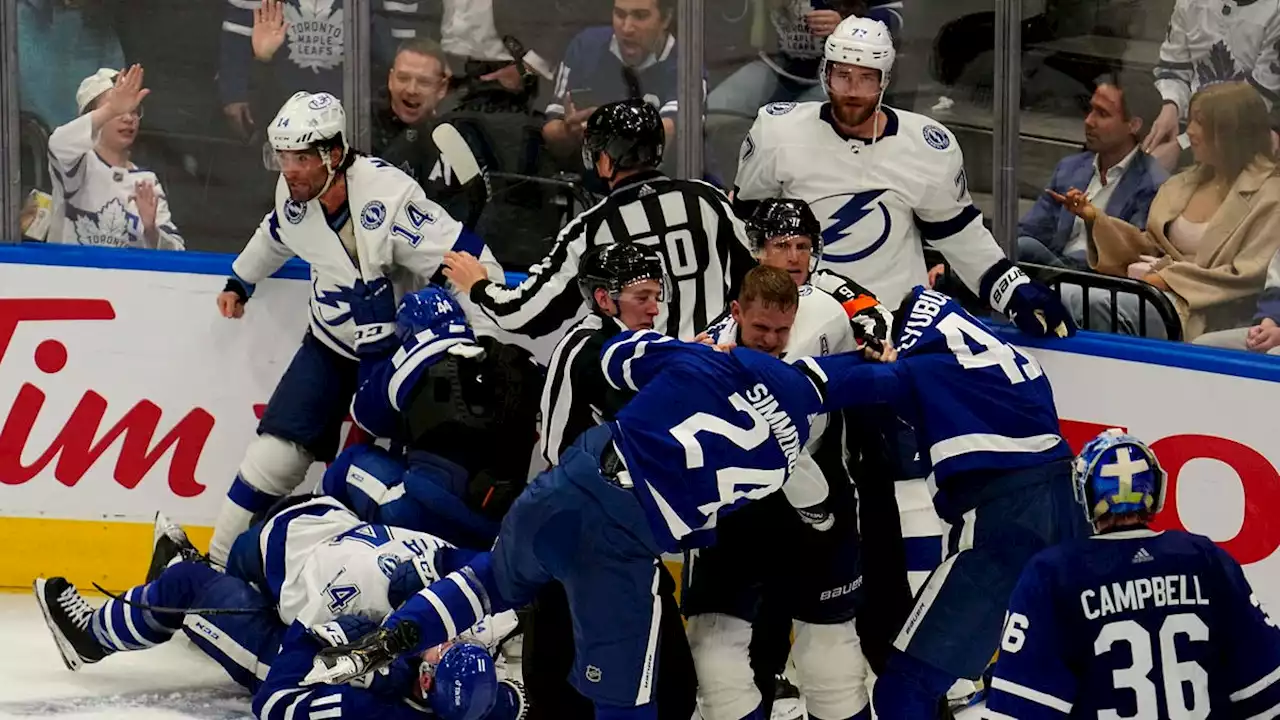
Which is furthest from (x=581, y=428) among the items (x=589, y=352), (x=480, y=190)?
(x=480, y=190)

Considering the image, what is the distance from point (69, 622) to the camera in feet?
16.9

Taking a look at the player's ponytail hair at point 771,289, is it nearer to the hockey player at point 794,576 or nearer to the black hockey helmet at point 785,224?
the hockey player at point 794,576

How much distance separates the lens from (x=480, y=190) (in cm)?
564

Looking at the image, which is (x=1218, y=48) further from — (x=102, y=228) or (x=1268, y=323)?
(x=102, y=228)

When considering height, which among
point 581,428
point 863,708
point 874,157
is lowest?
point 863,708

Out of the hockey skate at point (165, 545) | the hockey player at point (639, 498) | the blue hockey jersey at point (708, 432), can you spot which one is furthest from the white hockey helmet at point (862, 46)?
the hockey skate at point (165, 545)

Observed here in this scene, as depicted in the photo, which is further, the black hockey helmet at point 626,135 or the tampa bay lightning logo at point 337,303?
the tampa bay lightning logo at point 337,303

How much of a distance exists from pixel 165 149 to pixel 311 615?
67.2 inches

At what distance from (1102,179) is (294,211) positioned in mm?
1967

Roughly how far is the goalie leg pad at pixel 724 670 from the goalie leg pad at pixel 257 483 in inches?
57.0

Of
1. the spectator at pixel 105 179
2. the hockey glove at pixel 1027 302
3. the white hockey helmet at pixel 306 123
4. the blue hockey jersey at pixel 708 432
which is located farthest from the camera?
the spectator at pixel 105 179

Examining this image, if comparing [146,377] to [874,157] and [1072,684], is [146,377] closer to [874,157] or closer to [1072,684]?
[874,157]

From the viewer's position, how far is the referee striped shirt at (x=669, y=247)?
4.89m

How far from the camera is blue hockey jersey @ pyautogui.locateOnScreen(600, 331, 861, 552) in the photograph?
4.03 metres
